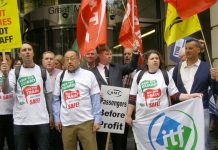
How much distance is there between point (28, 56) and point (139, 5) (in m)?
8.97

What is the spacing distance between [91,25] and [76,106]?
1.54 m

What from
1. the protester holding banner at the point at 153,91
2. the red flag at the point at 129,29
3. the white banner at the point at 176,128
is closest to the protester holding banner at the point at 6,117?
the protester holding banner at the point at 153,91

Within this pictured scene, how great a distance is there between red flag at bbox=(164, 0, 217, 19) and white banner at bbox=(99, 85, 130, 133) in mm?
1455

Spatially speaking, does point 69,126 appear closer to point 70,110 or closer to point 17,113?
point 70,110

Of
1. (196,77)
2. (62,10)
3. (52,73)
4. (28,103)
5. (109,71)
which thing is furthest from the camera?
(62,10)

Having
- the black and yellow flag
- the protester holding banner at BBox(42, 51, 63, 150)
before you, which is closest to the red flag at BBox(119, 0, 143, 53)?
the black and yellow flag

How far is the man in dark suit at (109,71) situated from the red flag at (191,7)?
37.5 inches

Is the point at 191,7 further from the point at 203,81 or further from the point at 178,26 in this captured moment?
the point at 203,81

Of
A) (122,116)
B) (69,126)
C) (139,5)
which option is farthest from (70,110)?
(139,5)

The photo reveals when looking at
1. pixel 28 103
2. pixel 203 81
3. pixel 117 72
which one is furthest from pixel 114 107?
pixel 203 81

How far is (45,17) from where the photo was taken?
1336cm

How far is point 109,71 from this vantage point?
675 cm

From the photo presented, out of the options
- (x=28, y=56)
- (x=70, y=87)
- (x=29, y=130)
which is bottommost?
(x=29, y=130)

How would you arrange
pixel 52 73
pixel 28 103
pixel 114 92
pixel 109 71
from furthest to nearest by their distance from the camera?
pixel 52 73, pixel 109 71, pixel 114 92, pixel 28 103
